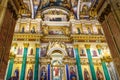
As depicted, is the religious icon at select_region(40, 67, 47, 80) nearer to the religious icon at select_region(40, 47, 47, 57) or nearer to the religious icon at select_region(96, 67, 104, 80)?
the religious icon at select_region(40, 47, 47, 57)

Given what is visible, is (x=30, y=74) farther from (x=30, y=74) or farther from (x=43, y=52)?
(x=43, y=52)

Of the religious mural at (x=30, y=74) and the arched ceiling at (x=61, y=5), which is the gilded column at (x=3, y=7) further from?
the arched ceiling at (x=61, y=5)

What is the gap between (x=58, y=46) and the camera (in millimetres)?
12922

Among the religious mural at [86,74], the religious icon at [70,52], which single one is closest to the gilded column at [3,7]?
the religious mural at [86,74]

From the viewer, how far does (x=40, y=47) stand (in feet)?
42.7

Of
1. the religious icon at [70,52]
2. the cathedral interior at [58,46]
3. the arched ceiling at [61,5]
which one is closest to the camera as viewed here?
the cathedral interior at [58,46]

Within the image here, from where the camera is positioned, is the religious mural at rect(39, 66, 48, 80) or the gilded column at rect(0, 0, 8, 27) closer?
the gilded column at rect(0, 0, 8, 27)

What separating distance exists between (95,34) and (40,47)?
522 centimetres

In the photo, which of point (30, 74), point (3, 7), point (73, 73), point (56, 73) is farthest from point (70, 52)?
point (3, 7)

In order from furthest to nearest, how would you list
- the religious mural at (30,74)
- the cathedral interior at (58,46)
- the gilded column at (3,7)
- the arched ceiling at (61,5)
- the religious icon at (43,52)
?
the arched ceiling at (61,5), the religious icon at (43,52), the cathedral interior at (58,46), the religious mural at (30,74), the gilded column at (3,7)

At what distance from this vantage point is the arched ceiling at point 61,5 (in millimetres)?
15619

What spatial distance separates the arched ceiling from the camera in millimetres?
15619

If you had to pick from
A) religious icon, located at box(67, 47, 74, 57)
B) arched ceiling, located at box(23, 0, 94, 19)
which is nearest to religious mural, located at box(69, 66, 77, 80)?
religious icon, located at box(67, 47, 74, 57)

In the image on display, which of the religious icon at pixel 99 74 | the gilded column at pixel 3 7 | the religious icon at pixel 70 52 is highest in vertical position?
the religious icon at pixel 70 52
